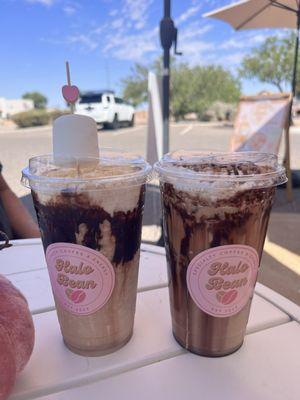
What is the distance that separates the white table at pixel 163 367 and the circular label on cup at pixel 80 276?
10cm

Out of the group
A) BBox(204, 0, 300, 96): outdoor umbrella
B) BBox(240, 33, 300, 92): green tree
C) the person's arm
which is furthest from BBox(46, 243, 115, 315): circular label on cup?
BBox(240, 33, 300, 92): green tree

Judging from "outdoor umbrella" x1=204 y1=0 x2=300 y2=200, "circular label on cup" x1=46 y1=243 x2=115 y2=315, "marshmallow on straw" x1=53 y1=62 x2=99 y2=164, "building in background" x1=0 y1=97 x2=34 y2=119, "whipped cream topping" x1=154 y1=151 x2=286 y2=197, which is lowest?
"building in background" x1=0 y1=97 x2=34 y2=119

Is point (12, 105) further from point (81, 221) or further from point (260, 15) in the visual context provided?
point (81, 221)

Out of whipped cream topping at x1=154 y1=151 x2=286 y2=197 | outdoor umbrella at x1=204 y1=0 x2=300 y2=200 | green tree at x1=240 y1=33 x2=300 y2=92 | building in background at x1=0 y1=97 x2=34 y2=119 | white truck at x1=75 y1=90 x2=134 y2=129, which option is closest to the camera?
whipped cream topping at x1=154 y1=151 x2=286 y2=197

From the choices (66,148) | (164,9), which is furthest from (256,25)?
(66,148)

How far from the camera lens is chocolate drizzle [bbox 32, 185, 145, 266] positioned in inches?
17.7

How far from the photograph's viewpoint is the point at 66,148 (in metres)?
0.48

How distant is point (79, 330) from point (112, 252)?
14 cm

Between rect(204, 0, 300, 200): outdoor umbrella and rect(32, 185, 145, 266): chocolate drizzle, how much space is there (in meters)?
3.33

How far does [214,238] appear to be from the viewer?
455 millimetres

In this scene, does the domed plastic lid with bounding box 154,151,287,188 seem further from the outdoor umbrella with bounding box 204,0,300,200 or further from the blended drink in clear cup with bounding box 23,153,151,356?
the outdoor umbrella with bounding box 204,0,300,200

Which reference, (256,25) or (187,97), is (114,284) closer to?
(256,25)

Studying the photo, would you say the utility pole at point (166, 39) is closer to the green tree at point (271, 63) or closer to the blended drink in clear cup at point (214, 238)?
the blended drink in clear cup at point (214, 238)

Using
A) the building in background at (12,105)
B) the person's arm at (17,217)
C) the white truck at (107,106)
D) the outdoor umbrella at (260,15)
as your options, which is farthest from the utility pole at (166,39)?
the building in background at (12,105)
